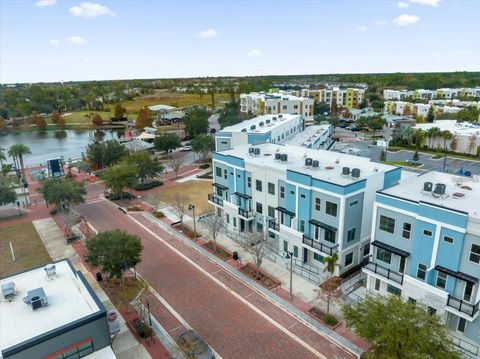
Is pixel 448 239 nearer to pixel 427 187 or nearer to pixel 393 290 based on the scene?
pixel 427 187

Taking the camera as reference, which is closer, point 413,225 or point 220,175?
point 413,225

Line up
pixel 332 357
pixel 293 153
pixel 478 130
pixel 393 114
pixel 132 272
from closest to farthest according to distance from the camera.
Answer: pixel 332 357
pixel 132 272
pixel 293 153
pixel 478 130
pixel 393 114

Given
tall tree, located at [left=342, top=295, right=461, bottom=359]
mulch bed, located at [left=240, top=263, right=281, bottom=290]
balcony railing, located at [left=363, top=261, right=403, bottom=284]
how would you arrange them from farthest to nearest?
1. mulch bed, located at [left=240, top=263, right=281, bottom=290]
2. balcony railing, located at [left=363, top=261, right=403, bottom=284]
3. tall tree, located at [left=342, top=295, right=461, bottom=359]

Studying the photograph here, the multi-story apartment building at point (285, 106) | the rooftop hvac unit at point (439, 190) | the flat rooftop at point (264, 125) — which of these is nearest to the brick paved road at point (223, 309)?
the rooftop hvac unit at point (439, 190)

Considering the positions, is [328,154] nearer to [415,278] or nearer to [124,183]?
[415,278]

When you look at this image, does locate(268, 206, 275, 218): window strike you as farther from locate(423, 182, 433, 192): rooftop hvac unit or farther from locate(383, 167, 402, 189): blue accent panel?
locate(423, 182, 433, 192): rooftop hvac unit

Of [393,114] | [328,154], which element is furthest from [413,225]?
A: [393,114]

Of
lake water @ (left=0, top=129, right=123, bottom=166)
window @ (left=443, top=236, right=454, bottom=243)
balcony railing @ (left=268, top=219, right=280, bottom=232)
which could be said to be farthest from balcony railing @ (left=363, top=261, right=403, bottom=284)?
lake water @ (left=0, top=129, right=123, bottom=166)

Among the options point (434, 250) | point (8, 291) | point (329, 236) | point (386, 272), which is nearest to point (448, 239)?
point (434, 250)

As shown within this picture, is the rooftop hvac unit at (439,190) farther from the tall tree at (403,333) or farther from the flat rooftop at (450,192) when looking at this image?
the tall tree at (403,333)
